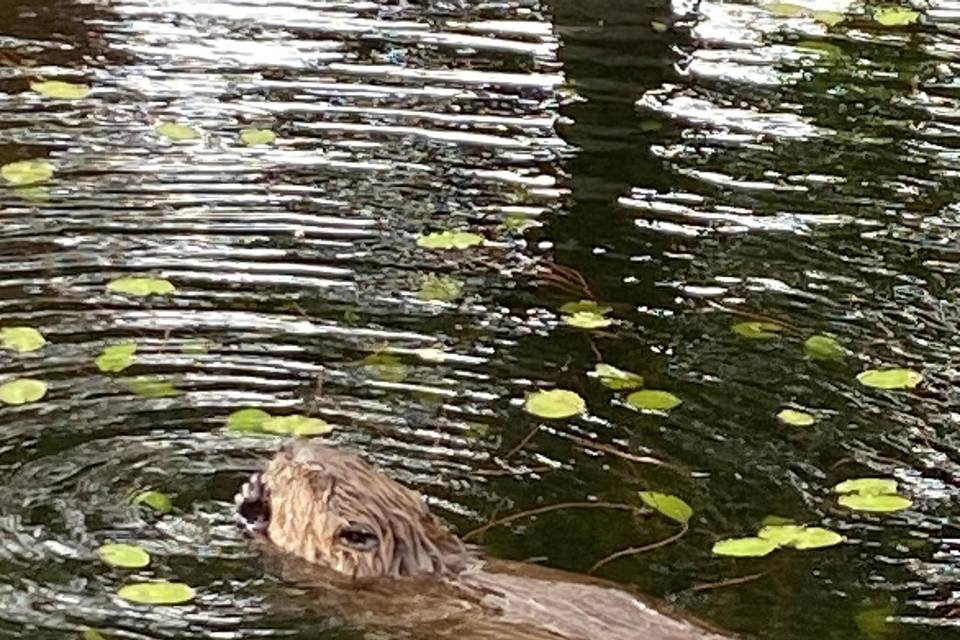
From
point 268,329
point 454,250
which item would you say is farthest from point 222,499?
point 454,250

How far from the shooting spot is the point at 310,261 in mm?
8070

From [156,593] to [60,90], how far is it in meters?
4.77

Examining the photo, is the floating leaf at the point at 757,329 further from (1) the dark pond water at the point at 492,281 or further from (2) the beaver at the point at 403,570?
(2) the beaver at the point at 403,570

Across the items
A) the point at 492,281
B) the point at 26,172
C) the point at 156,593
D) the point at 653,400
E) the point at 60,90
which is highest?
the point at 60,90

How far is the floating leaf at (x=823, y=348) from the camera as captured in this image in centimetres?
756

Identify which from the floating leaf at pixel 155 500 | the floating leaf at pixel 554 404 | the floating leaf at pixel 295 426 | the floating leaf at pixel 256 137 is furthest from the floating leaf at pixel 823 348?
the floating leaf at pixel 256 137

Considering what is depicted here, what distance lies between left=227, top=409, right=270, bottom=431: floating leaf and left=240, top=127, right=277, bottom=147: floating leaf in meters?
2.90

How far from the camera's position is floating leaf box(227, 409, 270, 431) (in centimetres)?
660

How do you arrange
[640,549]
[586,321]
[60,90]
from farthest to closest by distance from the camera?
[60,90]
[586,321]
[640,549]

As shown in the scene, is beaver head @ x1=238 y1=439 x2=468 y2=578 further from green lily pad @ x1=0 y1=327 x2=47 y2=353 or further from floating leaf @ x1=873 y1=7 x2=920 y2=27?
floating leaf @ x1=873 y1=7 x2=920 y2=27

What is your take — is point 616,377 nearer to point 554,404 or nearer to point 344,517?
point 554,404

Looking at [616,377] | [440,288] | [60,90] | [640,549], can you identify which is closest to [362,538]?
[640,549]

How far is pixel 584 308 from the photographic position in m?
7.88

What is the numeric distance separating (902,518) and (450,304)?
212 cm
